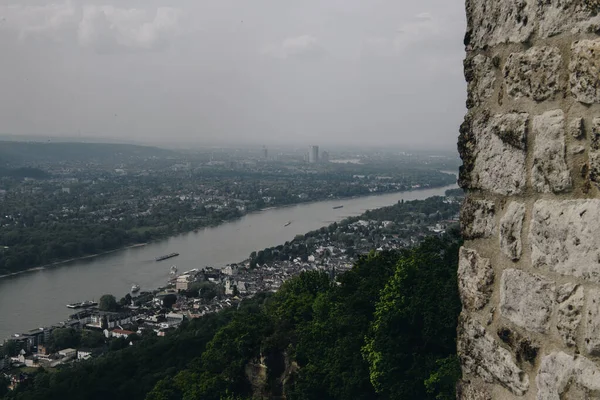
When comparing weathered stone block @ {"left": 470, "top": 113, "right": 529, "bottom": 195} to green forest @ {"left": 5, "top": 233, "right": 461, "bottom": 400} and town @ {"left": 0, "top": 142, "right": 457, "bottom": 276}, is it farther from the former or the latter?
town @ {"left": 0, "top": 142, "right": 457, "bottom": 276}

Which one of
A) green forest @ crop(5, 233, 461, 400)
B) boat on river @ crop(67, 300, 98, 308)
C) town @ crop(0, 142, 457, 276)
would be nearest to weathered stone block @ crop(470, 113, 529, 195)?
green forest @ crop(5, 233, 461, 400)

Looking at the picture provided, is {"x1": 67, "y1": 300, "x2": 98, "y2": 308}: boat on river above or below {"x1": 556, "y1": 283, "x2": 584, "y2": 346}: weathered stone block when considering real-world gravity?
below

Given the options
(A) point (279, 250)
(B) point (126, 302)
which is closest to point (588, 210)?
(B) point (126, 302)

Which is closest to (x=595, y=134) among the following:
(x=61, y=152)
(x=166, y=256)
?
(x=166, y=256)

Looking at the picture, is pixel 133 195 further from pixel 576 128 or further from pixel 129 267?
pixel 576 128

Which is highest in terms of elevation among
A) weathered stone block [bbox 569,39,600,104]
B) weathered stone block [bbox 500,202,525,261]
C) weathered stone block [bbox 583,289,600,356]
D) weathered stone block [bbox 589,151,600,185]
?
weathered stone block [bbox 569,39,600,104]

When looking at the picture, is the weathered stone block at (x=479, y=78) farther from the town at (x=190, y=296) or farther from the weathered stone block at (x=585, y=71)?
the town at (x=190, y=296)

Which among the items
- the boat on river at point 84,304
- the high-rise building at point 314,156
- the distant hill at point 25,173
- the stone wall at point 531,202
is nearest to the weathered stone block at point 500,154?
the stone wall at point 531,202
